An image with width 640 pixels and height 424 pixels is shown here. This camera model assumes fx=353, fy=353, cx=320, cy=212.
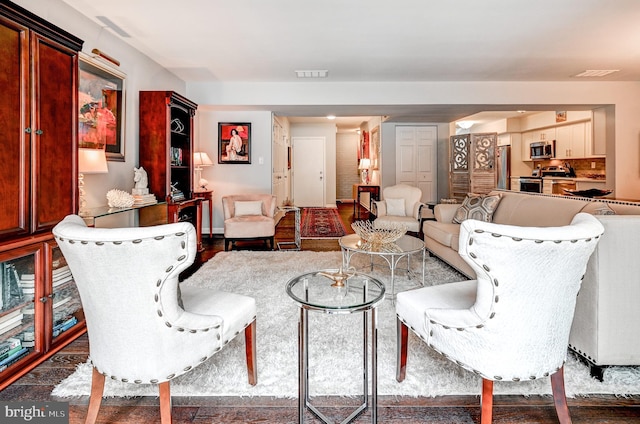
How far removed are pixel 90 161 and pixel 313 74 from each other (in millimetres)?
3121

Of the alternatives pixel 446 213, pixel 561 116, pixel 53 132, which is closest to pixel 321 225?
pixel 446 213

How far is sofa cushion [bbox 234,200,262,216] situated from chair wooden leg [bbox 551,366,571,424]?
4.16 metres

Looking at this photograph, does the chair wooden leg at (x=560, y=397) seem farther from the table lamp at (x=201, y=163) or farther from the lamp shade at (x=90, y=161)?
the table lamp at (x=201, y=163)

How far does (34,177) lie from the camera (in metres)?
1.87

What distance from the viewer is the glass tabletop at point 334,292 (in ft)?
4.56

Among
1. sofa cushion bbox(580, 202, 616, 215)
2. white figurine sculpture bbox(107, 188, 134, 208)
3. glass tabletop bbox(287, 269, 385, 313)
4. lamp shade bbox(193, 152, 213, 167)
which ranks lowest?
glass tabletop bbox(287, 269, 385, 313)

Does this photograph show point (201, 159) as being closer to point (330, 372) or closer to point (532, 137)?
point (330, 372)

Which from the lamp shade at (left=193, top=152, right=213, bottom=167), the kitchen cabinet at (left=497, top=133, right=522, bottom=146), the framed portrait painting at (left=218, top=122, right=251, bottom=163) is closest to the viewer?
the lamp shade at (left=193, top=152, right=213, bottom=167)

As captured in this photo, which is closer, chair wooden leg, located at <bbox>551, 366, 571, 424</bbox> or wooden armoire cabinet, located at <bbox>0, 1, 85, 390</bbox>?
chair wooden leg, located at <bbox>551, 366, 571, 424</bbox>

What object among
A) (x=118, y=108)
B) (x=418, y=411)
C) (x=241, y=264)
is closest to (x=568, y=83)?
(x=241, y=264)

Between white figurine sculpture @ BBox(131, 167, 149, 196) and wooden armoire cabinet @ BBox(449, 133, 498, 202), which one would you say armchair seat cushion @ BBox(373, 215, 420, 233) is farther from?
wooden armoire cabinet @ BBox(449, 133, 498, 202)

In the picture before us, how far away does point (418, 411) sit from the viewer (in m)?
1.53

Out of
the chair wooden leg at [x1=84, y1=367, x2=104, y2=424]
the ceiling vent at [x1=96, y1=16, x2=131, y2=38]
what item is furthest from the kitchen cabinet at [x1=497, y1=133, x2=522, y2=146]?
the chair wooden leg at [x1=84, y1=367, x2=104, y2=424]

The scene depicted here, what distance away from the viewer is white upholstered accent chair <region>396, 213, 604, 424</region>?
45.8 inches
